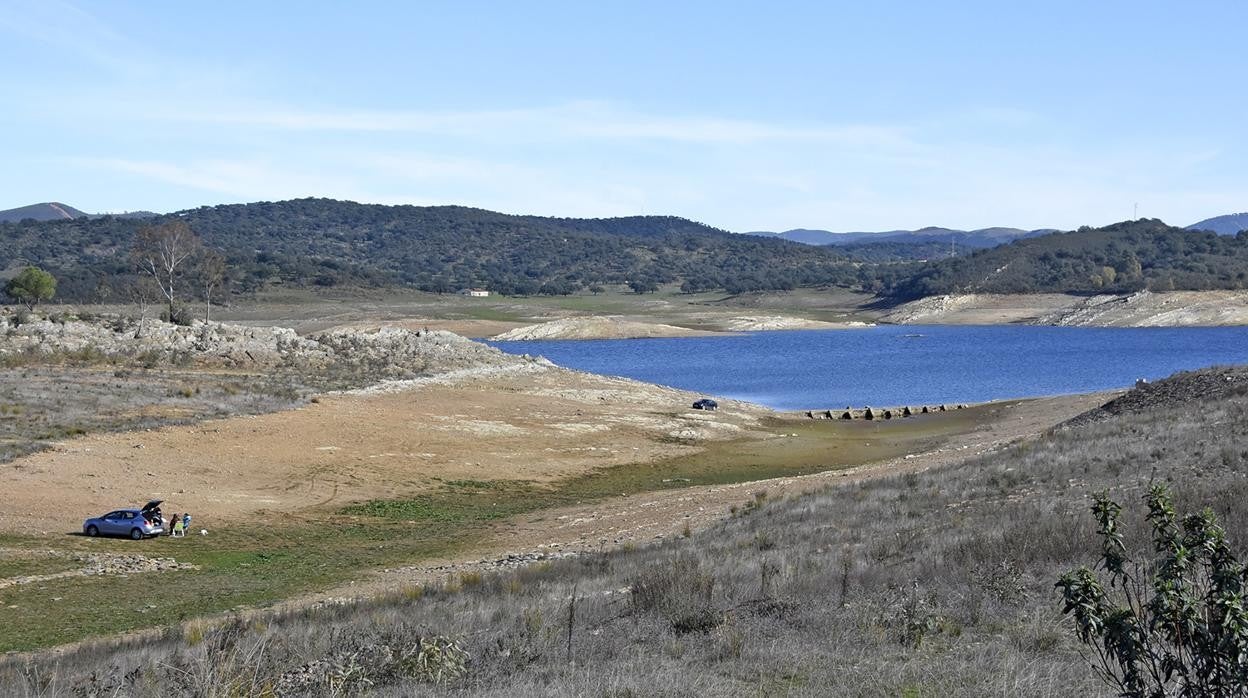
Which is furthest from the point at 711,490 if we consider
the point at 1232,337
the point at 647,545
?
the point at 1232,337

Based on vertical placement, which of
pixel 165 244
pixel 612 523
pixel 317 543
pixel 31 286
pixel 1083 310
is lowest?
pixel 317 543

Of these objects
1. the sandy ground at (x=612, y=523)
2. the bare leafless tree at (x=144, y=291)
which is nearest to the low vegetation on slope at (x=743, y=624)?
the sandy ground at (x=612, y=523)

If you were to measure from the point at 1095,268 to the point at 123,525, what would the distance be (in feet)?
581

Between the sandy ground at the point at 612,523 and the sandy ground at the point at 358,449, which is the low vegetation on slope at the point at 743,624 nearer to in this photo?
the sandy ground at the point at 612,523

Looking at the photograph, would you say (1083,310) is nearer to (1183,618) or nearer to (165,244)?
(165,244)

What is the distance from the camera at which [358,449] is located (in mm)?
38469

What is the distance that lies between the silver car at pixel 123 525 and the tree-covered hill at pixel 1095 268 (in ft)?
493

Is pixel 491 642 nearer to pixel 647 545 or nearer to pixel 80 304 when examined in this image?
pixel 647 545

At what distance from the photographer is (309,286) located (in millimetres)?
168125

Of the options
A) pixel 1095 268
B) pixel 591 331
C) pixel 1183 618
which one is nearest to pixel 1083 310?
pixel 1095 268

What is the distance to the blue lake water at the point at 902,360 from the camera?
70312mm

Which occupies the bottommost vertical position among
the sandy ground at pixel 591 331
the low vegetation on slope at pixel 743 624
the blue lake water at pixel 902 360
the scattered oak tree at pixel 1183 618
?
the blue lake water at pixel 902 360

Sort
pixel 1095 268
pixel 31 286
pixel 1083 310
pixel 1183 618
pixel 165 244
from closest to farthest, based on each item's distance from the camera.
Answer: pixel 1183 618 → pixel 165 244 → pixel 31 286 → pixel 1083 310 → pixel 1095 268

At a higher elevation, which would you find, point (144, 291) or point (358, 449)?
point (144, 291)
